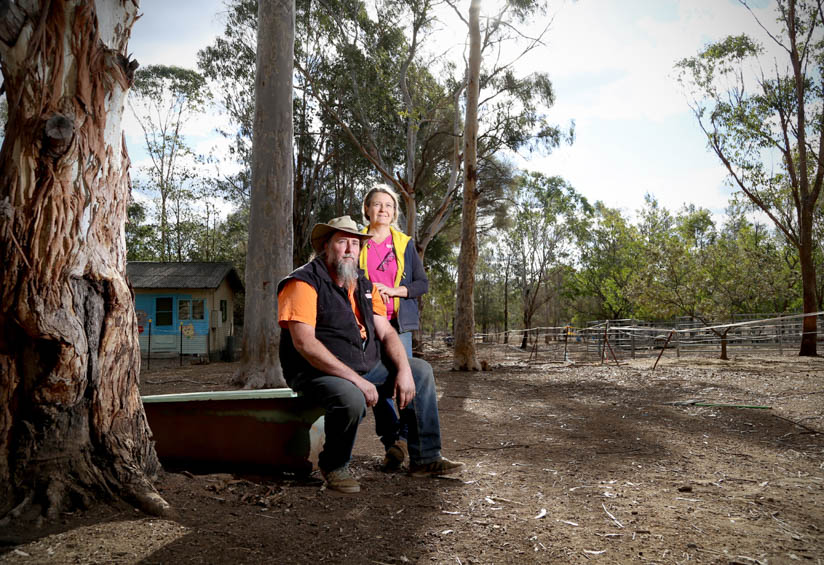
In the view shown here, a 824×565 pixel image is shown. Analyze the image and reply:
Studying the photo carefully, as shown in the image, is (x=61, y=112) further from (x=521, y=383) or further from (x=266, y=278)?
(x=521, y=383)

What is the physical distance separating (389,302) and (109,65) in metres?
1.90

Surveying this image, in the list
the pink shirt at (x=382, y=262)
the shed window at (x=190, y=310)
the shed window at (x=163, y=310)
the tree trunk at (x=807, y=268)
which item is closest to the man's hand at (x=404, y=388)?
the pink shirt at (x=382, y=262)

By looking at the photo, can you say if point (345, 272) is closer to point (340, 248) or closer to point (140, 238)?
point (340, 248)

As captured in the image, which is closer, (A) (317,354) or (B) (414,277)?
(A) (317,354)

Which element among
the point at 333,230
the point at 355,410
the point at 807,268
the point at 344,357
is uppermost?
the point at 807,268

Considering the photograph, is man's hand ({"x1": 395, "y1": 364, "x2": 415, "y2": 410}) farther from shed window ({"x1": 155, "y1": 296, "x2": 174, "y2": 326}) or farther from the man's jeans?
shed window ({"x1": 155, "y1": 296, "x2": 174, "y2": 326})

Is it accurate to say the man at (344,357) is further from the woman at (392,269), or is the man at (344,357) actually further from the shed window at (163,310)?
the shed window at (163,310)

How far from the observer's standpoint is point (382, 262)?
362 cm

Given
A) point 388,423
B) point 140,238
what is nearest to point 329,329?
point 388,423

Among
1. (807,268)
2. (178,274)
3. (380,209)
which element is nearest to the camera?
(380,209)

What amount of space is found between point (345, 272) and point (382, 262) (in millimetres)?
715

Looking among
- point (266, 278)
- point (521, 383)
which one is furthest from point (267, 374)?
point (521, 383)

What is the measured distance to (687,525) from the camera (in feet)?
7.97

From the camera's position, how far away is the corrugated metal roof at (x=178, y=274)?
69.4ft
